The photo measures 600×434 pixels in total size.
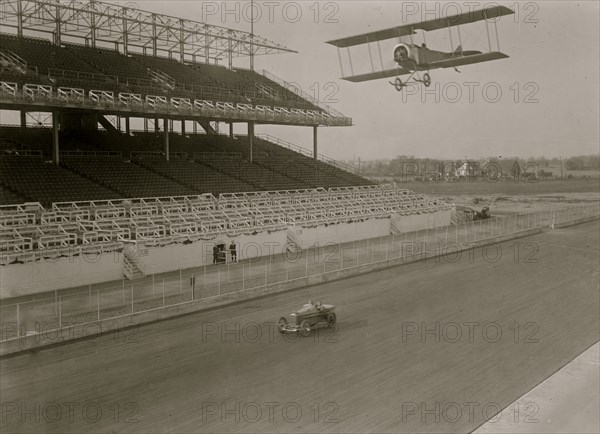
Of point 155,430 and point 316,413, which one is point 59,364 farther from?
point 316,413

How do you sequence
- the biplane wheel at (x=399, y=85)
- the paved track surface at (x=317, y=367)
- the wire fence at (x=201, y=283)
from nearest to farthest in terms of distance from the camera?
the paved track surface at (x=317, y=367)
the wire fence at (x=201, y=283)
the biplane wheel at (x=399, y=85)

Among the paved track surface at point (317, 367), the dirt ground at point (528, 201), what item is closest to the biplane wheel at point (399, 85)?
the paved track surface at point (317, 367)

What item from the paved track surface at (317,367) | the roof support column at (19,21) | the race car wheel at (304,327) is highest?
the roof support column at (19,21)

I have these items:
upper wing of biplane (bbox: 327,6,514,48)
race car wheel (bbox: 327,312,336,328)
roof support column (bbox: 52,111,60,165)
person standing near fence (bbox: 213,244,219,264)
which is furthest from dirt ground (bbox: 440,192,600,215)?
race car wheel (bbox: 327,312,336,328)

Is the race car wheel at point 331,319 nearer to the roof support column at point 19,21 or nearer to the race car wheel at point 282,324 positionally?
the race car wheel at point 282,324

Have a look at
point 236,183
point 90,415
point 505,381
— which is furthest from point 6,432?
point 236,183

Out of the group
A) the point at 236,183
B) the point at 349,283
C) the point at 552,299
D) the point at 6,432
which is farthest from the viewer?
the point at 236,183

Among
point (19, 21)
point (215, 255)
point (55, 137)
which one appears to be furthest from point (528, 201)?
point (19, 21)

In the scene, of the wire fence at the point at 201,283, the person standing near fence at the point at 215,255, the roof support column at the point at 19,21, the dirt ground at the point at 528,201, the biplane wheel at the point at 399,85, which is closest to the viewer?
the wire fence at the point at 201,283
